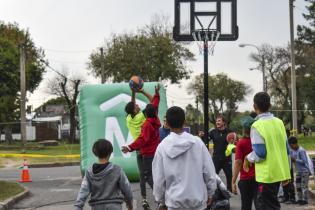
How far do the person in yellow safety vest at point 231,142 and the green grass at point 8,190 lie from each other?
4.68 metres

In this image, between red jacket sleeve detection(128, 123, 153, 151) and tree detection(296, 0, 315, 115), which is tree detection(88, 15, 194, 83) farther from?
red jacket sleeve detection(128, 123, 153, 151)

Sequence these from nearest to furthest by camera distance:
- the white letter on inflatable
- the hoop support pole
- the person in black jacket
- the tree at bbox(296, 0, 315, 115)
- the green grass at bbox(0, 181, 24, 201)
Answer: the person in black jacket, the green grass at bbox(0, 181, 24, 201), the hoop support pole, the white letter on inflatable, the tree at bbox(296, 0, 315, 115)

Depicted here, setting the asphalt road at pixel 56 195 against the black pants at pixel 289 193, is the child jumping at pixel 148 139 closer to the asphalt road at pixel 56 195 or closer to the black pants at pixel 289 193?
the asphalt road at pixel 56 195

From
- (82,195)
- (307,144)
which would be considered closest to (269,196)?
(82,195)

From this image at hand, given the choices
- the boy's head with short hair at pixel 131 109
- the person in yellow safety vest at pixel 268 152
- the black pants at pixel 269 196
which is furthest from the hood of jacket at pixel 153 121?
the black pants at pixel 269 196

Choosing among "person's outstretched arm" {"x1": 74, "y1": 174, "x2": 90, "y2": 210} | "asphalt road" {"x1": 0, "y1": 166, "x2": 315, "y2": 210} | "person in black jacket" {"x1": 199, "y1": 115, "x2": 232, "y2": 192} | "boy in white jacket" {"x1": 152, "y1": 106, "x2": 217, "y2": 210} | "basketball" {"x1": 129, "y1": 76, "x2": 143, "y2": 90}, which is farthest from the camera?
"person in black jacket" {"x1": 199, "y1": 115, "x2": 232, "y2": 192}

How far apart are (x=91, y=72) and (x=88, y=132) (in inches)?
1778

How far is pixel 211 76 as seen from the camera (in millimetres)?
102125

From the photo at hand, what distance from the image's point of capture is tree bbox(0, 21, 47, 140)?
4812 centimetres

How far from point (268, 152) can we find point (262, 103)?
0.54 m

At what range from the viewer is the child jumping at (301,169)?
12.0 meters

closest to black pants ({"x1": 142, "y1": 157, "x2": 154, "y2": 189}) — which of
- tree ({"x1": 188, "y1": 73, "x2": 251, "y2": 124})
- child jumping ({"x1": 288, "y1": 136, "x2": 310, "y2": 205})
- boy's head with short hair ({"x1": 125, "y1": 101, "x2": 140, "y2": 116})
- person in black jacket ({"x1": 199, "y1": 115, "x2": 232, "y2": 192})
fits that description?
boy's head with short hair ({"x1": 125, "y1": 101, "x2": 140, "y2": 116})

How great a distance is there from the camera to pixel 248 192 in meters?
7.95

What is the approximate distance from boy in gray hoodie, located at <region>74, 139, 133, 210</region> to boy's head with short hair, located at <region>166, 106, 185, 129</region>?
3.17ft
